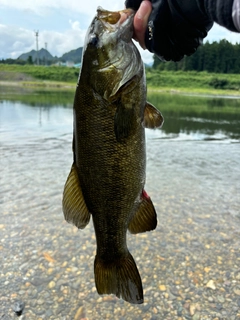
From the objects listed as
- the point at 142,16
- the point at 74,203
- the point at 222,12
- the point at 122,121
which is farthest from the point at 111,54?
the point at 74,203

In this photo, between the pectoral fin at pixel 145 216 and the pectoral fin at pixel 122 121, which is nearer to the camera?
the pectoral fin at pixel 122 121

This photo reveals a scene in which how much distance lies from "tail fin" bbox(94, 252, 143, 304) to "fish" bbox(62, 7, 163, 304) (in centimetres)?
38

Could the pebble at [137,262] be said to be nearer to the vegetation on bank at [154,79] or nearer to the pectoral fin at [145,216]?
the pectoral fin at [145,216]

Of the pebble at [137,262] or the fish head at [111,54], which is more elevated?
the fish head at [111,54]

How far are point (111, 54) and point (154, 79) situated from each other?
68176 mm

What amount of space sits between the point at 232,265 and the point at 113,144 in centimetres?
330

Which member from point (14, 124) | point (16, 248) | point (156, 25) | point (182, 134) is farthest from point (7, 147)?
point (156, 25)

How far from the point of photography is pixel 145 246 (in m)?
4.94

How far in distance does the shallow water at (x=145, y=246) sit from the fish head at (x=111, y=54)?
8.87 ft

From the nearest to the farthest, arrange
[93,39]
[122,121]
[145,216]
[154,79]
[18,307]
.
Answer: [122,121], [93,39], [145,216], [18,307], [154,79]

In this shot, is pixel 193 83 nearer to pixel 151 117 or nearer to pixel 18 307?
pixel 18 307

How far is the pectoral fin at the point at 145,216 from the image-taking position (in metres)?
2.32

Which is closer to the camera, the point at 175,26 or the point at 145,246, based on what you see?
the point at 175,26

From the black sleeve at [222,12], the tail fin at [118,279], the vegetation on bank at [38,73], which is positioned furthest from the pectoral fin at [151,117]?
the vegetation on bank at [38,73]
